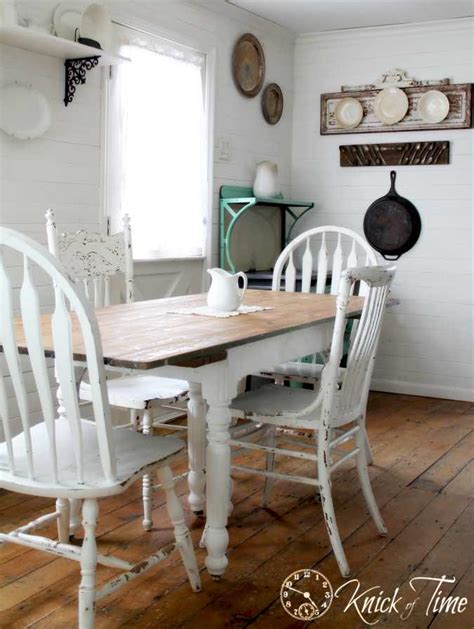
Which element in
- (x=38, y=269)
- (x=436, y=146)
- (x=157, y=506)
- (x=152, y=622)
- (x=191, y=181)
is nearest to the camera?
(x=152, y=622)

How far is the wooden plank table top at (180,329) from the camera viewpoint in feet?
6.09

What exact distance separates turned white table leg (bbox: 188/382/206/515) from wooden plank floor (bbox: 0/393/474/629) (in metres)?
0.07

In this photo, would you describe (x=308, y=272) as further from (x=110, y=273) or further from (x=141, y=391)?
(x=141, y=391)

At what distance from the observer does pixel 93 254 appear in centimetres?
289

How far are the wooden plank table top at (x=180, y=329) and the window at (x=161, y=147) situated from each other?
97 centimetres

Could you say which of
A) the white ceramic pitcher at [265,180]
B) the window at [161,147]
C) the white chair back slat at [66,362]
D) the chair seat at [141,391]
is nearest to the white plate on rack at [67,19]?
the window at [161,147]

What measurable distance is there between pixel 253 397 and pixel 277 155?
2.72 metres

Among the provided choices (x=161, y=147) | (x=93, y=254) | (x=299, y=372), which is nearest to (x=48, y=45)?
(x=93, y=254)

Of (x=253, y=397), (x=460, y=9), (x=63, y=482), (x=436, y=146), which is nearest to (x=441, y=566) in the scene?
(x=253, y=397)

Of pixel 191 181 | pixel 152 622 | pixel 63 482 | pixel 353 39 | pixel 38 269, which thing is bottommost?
pixel 152 622

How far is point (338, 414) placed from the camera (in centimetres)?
249

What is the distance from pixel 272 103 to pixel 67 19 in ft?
6.24

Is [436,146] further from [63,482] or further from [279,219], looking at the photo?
[63,482]


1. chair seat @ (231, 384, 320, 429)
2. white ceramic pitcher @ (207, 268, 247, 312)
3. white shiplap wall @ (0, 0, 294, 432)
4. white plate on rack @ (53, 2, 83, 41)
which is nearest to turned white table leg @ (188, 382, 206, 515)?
chair seat @ (231, 384, 320, 429)
